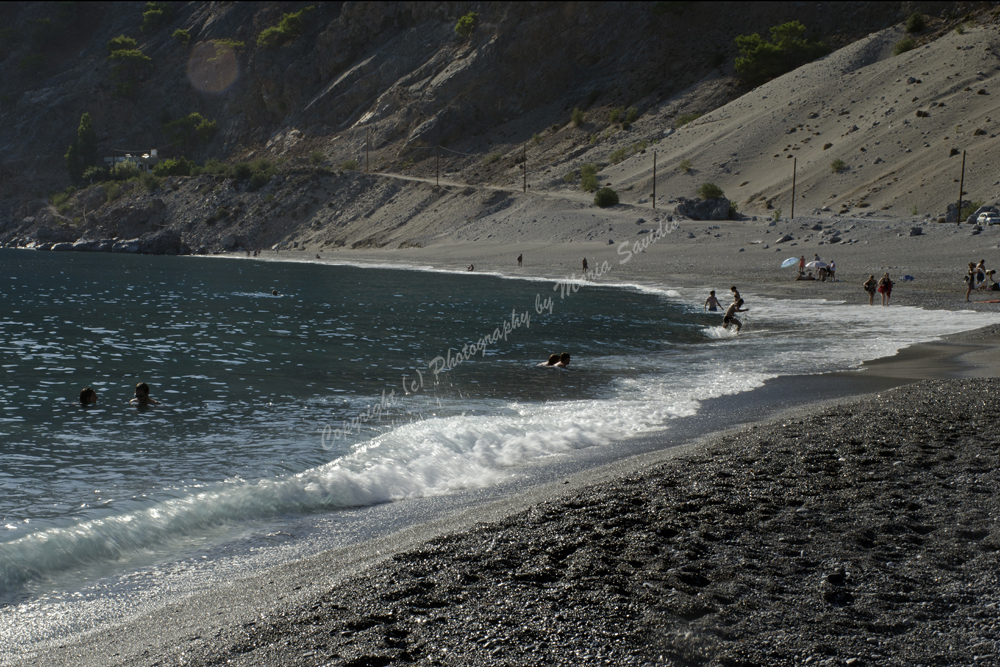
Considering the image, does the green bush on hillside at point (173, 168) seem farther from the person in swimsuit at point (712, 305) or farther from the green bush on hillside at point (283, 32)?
the person in swimsuit at point (712, 305)

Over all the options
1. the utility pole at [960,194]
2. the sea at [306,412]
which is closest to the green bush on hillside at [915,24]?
the utility pole at [960,194]

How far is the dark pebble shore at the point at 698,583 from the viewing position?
4.32 metres

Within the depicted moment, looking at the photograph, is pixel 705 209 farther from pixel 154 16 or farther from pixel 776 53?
pixel 154 16

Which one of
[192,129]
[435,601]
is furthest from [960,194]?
[192,129]

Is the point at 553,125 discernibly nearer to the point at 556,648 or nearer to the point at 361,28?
the point at 361,28

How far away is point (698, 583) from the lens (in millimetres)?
5121

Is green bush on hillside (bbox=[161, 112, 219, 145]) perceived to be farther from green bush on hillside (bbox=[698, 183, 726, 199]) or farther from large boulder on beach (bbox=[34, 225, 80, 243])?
green bush on hillside (bbox=[698, 183, 726, 199])

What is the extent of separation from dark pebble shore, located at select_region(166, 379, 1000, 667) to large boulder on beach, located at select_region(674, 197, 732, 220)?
175 feet

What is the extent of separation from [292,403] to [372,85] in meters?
96.7

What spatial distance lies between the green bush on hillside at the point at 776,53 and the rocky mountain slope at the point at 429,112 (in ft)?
8.49

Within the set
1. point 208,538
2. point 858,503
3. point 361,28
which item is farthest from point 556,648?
point 361,28

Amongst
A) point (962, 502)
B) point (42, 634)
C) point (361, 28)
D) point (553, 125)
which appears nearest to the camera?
point (42, 634)

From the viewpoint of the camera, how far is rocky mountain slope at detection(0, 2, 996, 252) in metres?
70.2

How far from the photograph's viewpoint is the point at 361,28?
111m
